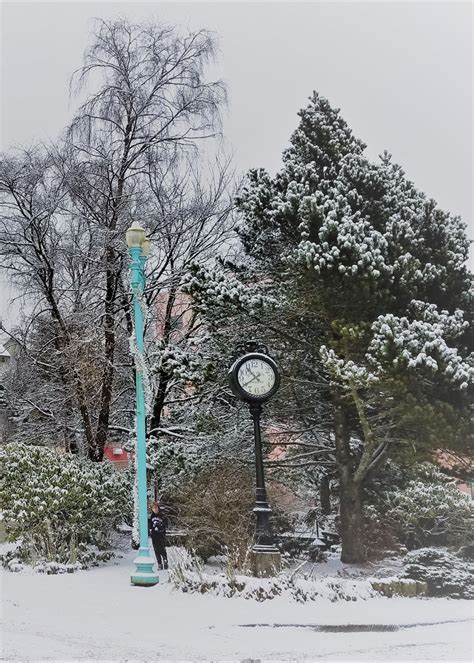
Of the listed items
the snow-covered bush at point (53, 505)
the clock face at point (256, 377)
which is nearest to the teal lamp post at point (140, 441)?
the clock face at point (256, 377)

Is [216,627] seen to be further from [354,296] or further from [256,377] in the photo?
[354,296]

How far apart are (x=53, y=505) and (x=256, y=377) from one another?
4090 millimetres

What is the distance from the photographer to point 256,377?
9.20 metres

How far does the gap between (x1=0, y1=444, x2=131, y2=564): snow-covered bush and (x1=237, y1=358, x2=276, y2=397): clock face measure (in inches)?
146

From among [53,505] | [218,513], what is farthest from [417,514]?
[53,505]

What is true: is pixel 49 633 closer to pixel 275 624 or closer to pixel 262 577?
pixel 275 624

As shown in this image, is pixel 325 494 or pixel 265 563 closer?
pixel 265 563

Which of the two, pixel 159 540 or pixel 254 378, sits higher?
pixel 254 378

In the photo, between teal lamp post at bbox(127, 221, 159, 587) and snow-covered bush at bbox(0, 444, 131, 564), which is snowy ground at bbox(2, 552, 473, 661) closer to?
teal lamp post at bbox(127, 221, 159, 587)

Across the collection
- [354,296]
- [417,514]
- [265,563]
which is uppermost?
[354,296]

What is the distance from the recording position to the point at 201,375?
10938 millimetres

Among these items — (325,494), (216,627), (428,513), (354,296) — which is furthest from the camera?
(325,494)

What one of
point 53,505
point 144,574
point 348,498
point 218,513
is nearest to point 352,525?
point 348,498

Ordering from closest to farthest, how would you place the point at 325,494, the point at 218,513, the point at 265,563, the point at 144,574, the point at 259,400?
1. the point at 265,563
2. the point at 144,574
3. the point at 259,400
4. the point at 218,513
5. the point at 325,494
